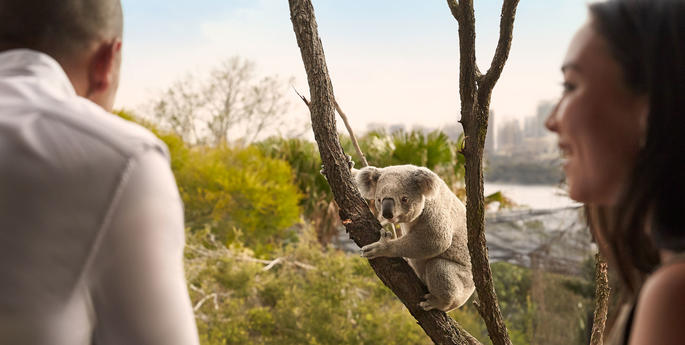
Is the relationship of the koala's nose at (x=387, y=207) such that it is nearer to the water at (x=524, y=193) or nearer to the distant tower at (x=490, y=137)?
the distant tower at (x=490, y=137)

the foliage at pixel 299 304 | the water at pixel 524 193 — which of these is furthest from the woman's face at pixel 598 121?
the water at pixel 524 193

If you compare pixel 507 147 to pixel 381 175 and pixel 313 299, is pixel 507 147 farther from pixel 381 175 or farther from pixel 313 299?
pixel 381 175

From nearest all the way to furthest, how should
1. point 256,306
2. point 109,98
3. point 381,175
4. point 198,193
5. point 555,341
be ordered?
1. point 109,98
2. point 381,175
3. point 256,306
4. point 555,341
5. point 198,193

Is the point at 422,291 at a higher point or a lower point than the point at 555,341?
higher

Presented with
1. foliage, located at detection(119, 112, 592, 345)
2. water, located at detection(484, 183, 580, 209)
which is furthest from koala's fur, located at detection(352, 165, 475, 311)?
water, located at detection(484, 183, 580, 209)

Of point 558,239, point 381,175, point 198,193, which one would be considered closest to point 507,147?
point 558,239

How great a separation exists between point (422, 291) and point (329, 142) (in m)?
0.44

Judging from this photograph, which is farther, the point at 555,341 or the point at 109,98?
the point at 555,341

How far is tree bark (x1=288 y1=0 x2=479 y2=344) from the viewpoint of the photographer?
56.2 inches

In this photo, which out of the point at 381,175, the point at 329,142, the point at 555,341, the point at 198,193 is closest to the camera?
the point at 329,142

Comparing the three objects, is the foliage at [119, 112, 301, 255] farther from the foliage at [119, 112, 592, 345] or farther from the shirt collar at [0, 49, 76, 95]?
the shirt collar at [0, 49, 76, 95]

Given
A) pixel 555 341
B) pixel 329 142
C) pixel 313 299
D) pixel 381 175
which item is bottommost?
pixel 555 341

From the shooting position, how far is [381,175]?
1.64 meters

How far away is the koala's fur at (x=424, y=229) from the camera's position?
4.87ft
